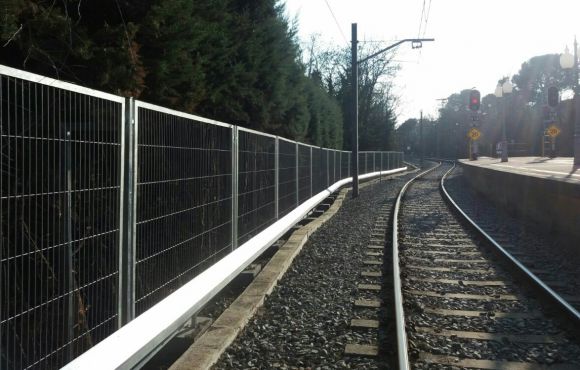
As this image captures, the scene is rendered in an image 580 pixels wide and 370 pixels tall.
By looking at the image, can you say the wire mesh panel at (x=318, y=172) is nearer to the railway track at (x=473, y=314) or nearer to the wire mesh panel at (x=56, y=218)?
the railway track at (x=473, y=314)

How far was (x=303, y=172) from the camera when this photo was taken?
1375 centimetres

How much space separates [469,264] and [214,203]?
16.3ft

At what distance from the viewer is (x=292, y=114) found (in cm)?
1822

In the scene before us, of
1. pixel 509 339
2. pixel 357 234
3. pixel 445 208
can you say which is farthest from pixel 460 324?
pixel 445 208

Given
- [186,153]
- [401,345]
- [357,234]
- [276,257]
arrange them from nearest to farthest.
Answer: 1. [401,345]
2. [186,153]
3. [276,257]
4. [357,234]

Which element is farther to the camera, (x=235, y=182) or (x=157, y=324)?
(x=235, y=182)

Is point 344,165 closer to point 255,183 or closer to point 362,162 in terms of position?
point 362,162

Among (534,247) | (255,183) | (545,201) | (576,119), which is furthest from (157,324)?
(576,119)

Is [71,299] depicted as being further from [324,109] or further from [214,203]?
[324,109]

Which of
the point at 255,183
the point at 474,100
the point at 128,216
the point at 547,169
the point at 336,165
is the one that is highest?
the point at 474,100

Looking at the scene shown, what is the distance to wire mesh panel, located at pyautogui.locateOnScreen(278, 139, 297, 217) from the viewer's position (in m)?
10.5

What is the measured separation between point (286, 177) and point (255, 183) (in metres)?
2.90

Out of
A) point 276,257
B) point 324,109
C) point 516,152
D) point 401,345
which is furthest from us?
point 516,152

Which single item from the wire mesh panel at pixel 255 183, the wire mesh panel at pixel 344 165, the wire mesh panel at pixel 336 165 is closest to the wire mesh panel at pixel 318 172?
the wire mesh panel at pixel 336 165
